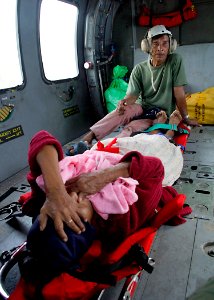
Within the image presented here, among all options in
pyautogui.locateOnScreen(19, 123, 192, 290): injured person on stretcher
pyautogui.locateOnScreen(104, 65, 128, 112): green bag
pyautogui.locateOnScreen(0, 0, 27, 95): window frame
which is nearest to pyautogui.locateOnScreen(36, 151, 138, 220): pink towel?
pyautogui.locateOnScreen(19, 123, 192, 290): injured person on stretcher

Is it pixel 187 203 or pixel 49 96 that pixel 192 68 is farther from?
pixel 187 203

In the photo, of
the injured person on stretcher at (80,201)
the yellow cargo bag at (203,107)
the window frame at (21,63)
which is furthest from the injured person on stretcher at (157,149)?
the yellow cargo bag at (203,107)

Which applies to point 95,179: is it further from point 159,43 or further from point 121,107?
point 159,43

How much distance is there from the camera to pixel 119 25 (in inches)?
218

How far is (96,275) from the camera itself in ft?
3.89

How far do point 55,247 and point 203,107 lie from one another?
3909 millimetres

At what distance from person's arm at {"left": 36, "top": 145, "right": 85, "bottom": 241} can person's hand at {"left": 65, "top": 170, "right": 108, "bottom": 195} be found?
0.06 m

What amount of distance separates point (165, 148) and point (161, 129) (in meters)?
0.84

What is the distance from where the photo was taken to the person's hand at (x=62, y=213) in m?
1.09

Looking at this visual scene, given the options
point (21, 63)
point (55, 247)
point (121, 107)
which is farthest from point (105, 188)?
point (21, 63)

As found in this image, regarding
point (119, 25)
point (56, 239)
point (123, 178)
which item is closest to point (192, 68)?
point (119, 25)

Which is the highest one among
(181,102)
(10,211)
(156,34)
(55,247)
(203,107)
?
(156,34)

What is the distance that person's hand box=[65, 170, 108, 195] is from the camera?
128 centimetres

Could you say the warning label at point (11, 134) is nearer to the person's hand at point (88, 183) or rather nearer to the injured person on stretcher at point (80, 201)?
the injured person on stretcher at point (80, 201)
